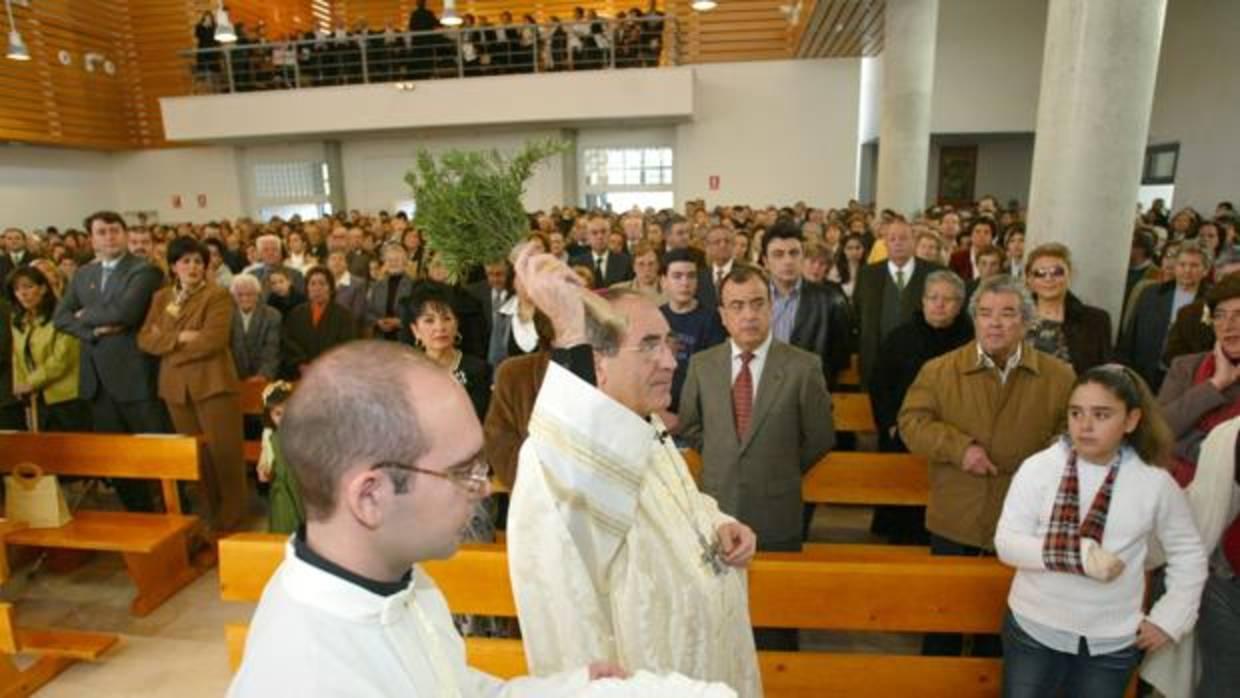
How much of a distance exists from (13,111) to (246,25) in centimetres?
529

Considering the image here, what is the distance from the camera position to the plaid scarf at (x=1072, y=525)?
1.93 meters

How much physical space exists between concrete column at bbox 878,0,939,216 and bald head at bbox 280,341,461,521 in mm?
10342

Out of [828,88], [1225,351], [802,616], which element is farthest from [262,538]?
[828,88]

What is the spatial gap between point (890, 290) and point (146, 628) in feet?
14.8

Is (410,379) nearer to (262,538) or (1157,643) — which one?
(262,538)

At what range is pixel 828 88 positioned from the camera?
43.4ft

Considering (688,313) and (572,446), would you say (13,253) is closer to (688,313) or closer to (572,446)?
(688,313)

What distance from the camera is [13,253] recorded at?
9031 millimetres

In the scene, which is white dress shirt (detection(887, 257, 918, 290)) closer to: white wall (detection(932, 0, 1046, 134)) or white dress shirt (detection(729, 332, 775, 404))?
white dress shirt (detection(729, 332, 775, 404))

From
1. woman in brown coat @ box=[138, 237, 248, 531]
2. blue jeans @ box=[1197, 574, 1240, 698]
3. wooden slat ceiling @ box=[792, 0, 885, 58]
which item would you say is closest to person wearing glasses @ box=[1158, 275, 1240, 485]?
blue jeans @ box=[1197, 574, 1240, 698]

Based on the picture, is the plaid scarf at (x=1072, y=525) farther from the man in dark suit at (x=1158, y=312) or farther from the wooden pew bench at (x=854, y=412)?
the man in dark suit at (x=1158, y=312)

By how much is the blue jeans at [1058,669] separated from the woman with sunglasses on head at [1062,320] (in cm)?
163

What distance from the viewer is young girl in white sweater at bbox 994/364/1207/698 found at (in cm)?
193

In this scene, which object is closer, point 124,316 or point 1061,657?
point 1061,657
